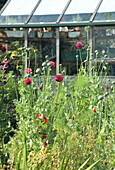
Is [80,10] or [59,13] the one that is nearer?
[80,10]

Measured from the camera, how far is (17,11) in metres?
10.7

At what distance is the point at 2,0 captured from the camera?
1666 cm

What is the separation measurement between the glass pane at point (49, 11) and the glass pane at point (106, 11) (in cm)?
131

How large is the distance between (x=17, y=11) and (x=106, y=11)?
311cm

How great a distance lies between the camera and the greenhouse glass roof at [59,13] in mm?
9436

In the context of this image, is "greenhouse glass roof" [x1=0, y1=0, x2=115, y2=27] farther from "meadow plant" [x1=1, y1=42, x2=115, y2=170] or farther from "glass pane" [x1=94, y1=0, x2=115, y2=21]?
"meadow plant" [x1=1, y1=42, x2=115, y2=170]

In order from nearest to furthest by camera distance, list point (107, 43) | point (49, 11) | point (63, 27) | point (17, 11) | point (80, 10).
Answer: point (107, 43) < point (80, 10) < point (63, 27) < point (49, 11) < point (17, 11)

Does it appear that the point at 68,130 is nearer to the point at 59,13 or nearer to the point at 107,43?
the point at 107,43

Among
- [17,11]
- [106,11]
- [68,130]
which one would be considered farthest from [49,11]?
[68,130]

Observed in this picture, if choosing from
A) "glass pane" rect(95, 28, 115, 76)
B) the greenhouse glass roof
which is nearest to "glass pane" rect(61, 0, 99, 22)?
the greenhouse glass roof

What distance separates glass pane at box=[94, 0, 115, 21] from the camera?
931 centimetres

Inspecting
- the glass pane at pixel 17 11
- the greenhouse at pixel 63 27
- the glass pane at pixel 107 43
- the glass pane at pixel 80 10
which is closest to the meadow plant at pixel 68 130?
the glass pane at pixel 107 43

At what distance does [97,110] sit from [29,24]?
6.24 meters

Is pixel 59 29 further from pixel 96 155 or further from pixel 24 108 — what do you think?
pixel 96 155
